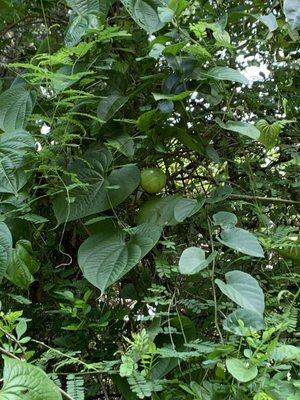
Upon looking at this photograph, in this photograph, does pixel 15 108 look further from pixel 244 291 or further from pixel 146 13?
pixel 244 291

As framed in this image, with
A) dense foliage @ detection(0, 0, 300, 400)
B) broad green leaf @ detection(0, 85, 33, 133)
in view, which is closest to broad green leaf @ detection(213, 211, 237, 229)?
dense foliage @ detection(0, 0, 300, 400)

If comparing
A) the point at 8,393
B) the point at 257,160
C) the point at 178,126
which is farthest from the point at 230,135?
the point at 8,393

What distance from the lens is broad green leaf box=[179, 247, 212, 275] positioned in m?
0.69

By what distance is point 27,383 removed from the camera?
498 millimetres

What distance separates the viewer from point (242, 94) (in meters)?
1.14

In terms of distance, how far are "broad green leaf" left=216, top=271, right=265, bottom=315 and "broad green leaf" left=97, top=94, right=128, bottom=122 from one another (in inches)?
13.6

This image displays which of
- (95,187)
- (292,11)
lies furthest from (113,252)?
(292,11)

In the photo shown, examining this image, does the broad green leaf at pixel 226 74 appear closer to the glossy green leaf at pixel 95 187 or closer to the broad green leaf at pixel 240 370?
the glossy green leaf at pixel 95 187

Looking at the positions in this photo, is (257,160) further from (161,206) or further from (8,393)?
(8,393)

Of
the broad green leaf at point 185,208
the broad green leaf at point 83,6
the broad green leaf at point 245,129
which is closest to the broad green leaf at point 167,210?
the broad green leaf at point 185,208

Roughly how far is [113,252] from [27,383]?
0.31m

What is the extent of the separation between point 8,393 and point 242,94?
2.77 ft

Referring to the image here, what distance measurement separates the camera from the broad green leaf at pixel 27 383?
0.49 meters

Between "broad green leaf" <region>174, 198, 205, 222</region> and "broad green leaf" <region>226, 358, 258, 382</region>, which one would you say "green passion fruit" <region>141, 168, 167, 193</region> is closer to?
"broad green leaf" <region>174, 198, 205, 222</region>
